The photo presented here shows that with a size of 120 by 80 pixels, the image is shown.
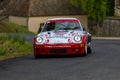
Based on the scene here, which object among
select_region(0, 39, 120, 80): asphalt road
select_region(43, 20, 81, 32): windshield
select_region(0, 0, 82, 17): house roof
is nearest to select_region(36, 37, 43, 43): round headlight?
select_region(43, 20, 81, 32): windshield

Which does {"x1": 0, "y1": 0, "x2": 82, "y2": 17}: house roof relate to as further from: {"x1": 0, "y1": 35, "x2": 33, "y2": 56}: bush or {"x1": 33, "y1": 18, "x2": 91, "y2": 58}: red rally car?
{"x1": 33, "y1": 18, "x2": 91, "y2": 58}: red rally car

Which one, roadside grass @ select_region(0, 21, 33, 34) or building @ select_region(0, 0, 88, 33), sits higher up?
building @ select_region(0, 0, 88, 33)

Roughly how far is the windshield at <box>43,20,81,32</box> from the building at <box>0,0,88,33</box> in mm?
57293

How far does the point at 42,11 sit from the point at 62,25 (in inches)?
2350

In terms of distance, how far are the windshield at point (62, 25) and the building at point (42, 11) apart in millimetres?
57293

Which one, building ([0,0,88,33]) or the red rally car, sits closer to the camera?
the red rally car

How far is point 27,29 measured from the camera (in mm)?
79125

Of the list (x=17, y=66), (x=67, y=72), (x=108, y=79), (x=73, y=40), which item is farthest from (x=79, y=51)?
(x=108, y=79)

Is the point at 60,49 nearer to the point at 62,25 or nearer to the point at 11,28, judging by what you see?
the point at 62,25

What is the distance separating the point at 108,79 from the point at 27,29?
224 feet

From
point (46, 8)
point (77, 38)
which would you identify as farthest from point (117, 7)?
point (77, 38)

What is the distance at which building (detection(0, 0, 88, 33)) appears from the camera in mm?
78750

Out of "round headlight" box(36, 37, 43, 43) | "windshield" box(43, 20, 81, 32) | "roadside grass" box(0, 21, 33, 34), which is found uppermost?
"windshield" box(43, 20, 81, 32)

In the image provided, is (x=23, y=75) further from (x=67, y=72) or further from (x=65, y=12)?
(x=65, y=12)
